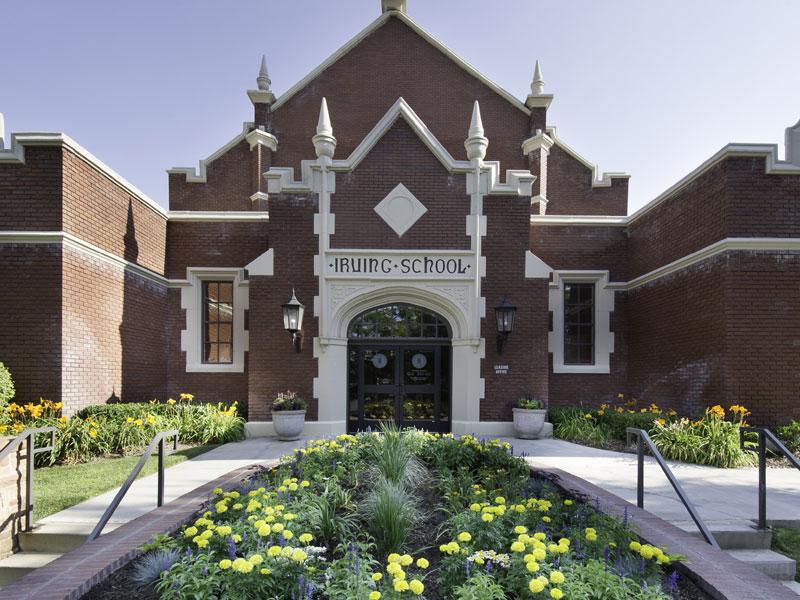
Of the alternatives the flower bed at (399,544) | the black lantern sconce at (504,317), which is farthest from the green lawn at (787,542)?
the black lantern sconce at (504,317)

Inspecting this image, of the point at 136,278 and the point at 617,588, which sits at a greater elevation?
the point at 136,278

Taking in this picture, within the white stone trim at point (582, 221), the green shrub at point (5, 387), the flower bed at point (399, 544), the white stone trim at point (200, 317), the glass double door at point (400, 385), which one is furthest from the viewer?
the white stone trim at point (582, 221)

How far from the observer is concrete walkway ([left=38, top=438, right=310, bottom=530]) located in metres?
5.09

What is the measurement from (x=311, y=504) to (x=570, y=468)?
4788mm

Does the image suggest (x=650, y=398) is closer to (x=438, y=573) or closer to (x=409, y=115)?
(x=409, y=115)

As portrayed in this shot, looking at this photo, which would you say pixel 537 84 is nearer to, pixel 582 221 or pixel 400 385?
pixel 582 221

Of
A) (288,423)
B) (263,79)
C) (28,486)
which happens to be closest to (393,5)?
(263,79)

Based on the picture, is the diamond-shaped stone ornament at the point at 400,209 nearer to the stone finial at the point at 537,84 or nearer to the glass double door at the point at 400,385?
the glass double door at the point at 400,385

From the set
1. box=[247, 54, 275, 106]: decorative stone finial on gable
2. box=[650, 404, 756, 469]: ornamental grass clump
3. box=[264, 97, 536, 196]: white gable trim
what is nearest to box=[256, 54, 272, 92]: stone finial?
box=[247, 54, 275, 106]: decorative stone finial on gable

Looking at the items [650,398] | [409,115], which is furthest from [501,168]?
[650,398]

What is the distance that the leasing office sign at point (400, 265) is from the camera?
10133 millimetres

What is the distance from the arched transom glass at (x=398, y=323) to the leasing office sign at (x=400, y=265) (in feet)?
2.87

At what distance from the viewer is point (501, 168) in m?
14.8

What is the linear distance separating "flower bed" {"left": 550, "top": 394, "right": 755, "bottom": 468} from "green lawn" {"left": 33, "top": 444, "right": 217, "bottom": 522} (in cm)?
795
